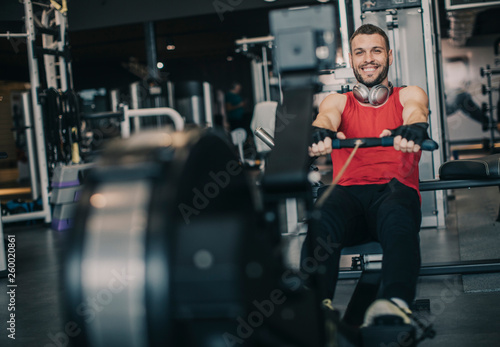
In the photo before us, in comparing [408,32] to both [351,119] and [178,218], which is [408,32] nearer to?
[351,119]

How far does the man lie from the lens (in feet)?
5.25

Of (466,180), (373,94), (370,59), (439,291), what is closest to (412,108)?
(373,94)

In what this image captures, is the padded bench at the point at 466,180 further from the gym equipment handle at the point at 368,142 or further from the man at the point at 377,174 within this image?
the gym equipment handle at the point at 368,142

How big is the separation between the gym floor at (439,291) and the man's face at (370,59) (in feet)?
3.07

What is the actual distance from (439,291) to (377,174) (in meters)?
0.81

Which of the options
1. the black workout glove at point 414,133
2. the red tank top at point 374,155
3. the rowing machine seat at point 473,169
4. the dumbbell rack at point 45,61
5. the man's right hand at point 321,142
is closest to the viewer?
the black workout glove at point 414,133

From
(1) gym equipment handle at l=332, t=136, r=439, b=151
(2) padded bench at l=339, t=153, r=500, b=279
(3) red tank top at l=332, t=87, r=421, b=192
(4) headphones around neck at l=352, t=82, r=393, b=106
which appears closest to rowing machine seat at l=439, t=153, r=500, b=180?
(2) padded bench at l=339, t=153, r=500, b=279

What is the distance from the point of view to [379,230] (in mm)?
1842

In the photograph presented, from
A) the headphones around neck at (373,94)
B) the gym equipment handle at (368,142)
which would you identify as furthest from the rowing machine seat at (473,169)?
the gym equipment handle at (368,142)

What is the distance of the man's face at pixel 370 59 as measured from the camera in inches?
85.1

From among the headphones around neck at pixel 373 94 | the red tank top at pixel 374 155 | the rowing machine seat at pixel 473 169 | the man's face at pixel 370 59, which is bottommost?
the rowing machine seat at pixel 473 169

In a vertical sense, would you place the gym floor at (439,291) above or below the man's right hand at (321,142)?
below

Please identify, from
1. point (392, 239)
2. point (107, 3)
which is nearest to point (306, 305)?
point (392, 239)

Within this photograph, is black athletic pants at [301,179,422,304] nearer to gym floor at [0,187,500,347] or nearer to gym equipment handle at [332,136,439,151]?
gym equipment handle at [332,136,439,151]
